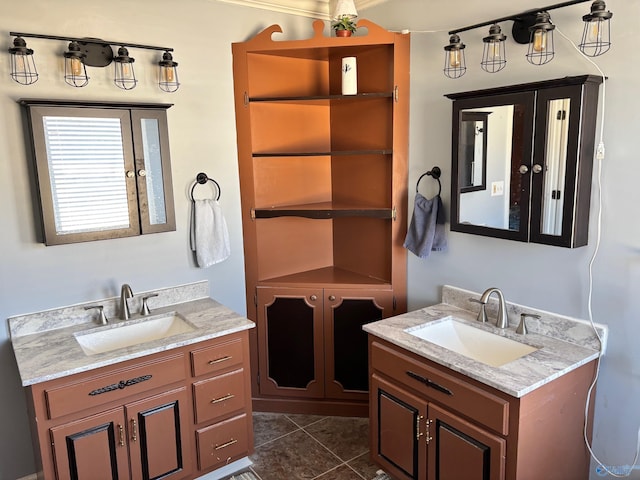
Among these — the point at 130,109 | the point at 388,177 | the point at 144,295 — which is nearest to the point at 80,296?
the point at 144,295

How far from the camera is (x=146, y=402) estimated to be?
211 centimetres

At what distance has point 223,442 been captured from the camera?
2.38 metres

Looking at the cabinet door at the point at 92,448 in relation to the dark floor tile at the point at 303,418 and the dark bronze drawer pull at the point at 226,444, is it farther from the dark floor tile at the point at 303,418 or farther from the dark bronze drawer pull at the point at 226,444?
the dark floor tile at the point at 303,418

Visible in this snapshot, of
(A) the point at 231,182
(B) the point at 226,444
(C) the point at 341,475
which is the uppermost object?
(A) the point at 231,182

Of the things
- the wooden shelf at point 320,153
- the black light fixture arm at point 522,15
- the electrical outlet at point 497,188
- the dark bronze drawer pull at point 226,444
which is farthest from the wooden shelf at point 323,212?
the dark bronze drawer pull at point 226,444

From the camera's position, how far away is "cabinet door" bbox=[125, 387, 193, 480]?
82.4 inches

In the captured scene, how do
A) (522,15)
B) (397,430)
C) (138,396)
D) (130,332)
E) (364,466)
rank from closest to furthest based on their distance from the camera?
(522,15) < (138,396) < (397,430) < (130,332) < (364,466)

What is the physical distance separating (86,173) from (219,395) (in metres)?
1.23

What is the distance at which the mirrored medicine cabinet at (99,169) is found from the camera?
85.9 inches

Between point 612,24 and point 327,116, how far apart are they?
5.40 feet

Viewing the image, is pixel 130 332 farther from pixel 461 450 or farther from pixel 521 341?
pixel 521 341

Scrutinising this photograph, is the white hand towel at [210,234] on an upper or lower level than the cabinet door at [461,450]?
upper

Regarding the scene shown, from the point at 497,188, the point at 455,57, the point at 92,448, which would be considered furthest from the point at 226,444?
the point at 455,57

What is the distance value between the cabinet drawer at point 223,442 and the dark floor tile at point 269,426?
0.28m
